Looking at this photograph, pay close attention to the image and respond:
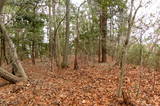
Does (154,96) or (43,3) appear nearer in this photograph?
(154,96)

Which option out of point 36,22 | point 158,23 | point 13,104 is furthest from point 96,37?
point 13,104

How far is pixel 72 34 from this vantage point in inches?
738

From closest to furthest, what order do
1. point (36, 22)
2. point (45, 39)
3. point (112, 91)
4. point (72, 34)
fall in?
point (112, 91) < point (36, 22) < point (45, 39) < point (72, 34)

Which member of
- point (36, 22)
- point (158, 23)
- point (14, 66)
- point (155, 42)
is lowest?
point (14, 66)

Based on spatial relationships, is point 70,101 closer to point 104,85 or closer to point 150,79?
point 104,85

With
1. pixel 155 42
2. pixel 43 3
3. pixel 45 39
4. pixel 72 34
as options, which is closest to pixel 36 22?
pixel 43 3

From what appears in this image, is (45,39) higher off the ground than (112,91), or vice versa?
(45,39)

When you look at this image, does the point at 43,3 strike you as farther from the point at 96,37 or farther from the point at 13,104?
the point at 13,104

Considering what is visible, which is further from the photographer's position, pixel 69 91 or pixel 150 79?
pixel 150 79

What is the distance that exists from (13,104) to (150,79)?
512 cm

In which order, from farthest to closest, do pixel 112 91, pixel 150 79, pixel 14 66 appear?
pixel 14 66 < pixel 150 79 < pixel 112 91

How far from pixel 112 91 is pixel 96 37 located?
7.81m

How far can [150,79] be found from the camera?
6859 mm

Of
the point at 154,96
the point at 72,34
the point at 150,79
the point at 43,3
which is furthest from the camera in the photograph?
Result: the point at 72,34
